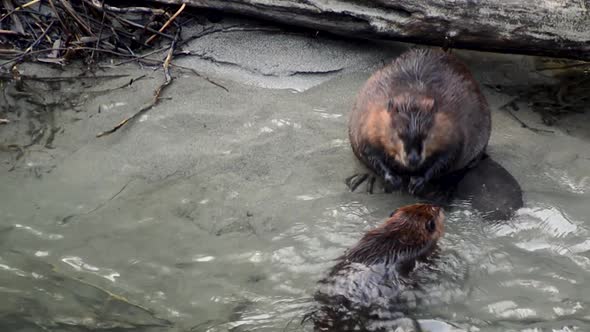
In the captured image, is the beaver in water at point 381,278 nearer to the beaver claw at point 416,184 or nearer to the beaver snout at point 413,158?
the beaver snout at point 413,158

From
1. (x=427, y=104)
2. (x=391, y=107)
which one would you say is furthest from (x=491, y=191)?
(x=391, y=107)

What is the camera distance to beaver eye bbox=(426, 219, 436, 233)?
4125mm

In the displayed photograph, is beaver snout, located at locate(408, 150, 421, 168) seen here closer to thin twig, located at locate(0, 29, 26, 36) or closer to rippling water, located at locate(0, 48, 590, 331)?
rippling water, located at locate(0, 48, 590, 331)

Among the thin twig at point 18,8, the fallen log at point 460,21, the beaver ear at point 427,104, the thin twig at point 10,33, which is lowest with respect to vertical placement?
the thin twig at point 10,33

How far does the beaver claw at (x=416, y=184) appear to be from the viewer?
4.67 m

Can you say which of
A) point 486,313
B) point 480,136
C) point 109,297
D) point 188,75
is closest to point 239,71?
point 188,75

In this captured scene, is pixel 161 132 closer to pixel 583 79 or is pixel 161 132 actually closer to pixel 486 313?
pixel 486 313

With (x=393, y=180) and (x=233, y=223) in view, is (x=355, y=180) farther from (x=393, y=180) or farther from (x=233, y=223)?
(x=233, y=223)

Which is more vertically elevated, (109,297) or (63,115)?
(63,115)

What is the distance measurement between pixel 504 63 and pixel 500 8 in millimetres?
744

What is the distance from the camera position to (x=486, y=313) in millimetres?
3809

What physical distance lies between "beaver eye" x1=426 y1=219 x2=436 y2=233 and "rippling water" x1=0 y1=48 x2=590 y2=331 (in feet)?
0.58

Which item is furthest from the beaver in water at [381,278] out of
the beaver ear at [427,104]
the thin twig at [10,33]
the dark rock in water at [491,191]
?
the thin twig at [10,33]

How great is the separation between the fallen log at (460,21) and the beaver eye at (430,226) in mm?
1846
